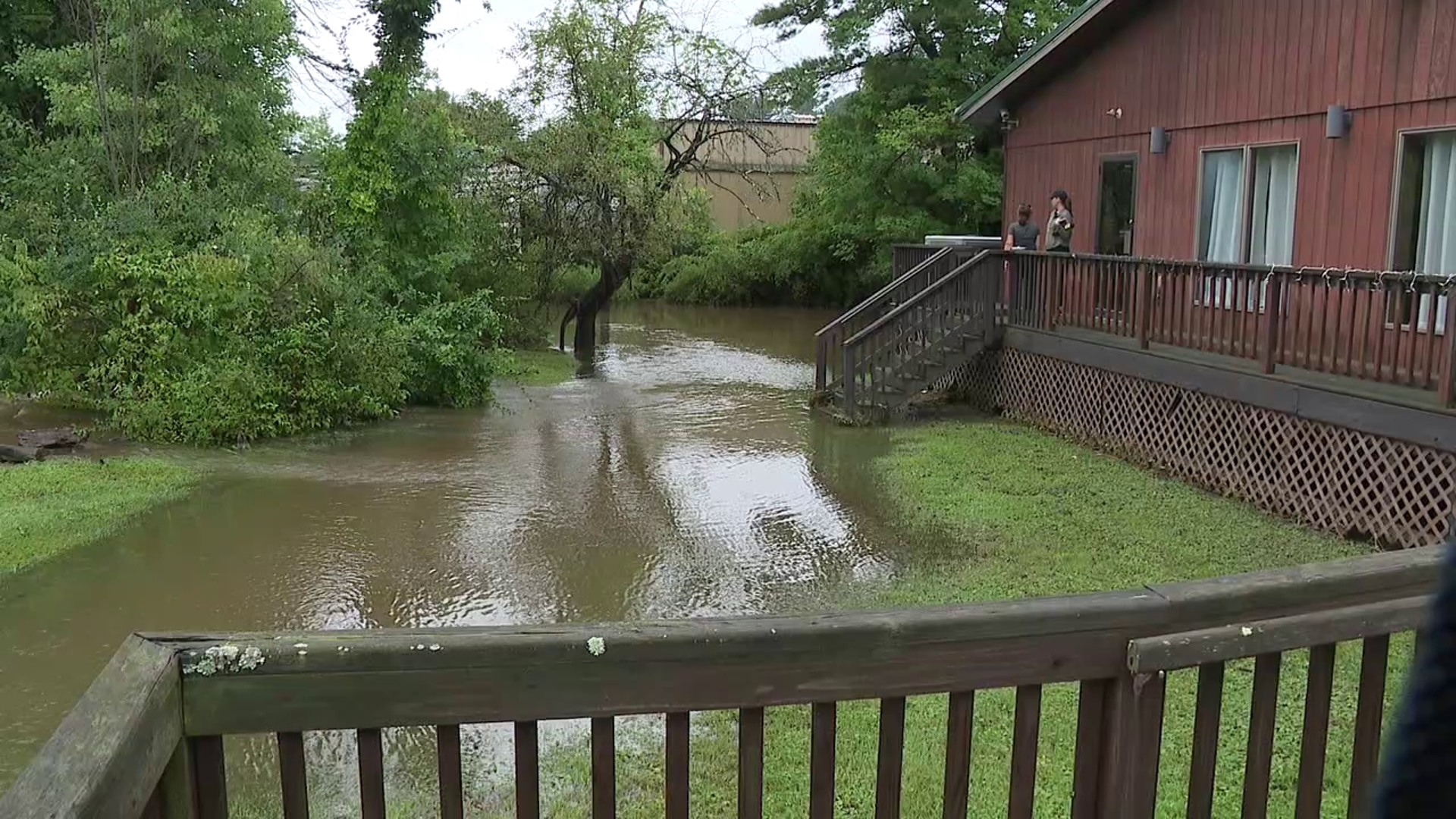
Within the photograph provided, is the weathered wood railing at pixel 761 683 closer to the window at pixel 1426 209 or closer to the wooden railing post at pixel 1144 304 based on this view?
the window at pixel 1426 209

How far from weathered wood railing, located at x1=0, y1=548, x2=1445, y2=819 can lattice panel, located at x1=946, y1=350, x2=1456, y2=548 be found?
4.50 metres

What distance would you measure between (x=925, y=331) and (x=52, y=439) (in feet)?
30.0

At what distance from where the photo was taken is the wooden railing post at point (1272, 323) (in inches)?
369

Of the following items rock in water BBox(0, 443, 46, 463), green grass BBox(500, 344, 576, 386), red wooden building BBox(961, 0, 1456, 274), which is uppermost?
red wooden building BBox(961, 0, 1456, 274)

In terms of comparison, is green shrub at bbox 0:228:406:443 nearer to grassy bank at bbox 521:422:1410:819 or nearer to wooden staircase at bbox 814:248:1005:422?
wooden staircase at bbox 814:248:1005:422

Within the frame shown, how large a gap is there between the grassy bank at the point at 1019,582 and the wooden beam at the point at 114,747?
285 cm

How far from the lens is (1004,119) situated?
1731 cm

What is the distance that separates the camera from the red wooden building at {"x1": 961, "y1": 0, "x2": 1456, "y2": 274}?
32.8 feet

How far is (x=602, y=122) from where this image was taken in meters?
19.1

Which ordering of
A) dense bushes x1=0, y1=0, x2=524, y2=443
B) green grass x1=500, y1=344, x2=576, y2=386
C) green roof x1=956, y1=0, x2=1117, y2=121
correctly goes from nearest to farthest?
dense bushes x1=0, y1=0, x2=524, y2=443 < green roof x1=956, y1=0, x2=1117, y2=121 < green grass x1=500, y1=344, x2=576, y2=386

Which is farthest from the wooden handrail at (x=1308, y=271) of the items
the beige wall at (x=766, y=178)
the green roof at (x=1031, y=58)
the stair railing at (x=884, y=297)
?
the beige wall at (x=766, y=178)

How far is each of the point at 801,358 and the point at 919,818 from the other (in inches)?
702

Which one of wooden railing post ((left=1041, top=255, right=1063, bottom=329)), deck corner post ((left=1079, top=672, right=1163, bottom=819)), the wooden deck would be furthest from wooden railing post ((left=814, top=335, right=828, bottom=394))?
deck corner post ((left=1079, top=672, right=1163, bottom=819))

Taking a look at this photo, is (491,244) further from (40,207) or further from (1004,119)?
(1004,119)
